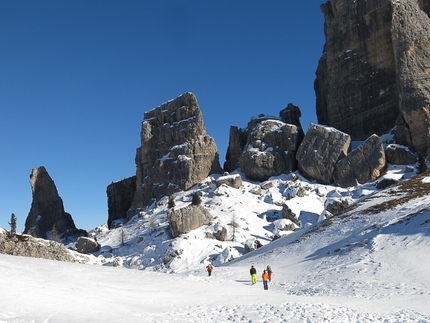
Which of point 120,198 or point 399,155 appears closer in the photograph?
point 399,155

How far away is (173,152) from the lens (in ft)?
318

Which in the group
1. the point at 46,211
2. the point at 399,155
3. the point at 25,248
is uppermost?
the point at 46,211

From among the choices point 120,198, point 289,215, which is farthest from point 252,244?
point 120,198

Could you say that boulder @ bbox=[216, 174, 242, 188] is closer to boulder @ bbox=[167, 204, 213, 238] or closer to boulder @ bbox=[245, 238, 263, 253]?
boulder @ bbox=[167, 204, 213, 238]

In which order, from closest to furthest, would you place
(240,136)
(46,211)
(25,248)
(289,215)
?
(25,248), (289,215), (240,136), (46,211)

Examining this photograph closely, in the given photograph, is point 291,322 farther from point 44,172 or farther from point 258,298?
point 44,172

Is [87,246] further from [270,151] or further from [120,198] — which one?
[270,151]

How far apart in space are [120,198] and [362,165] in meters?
75.3

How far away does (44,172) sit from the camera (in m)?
112

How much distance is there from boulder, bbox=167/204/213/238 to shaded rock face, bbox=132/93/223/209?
87.7 feet

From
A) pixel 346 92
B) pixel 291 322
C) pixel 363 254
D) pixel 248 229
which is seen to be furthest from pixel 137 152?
pixel 291 322

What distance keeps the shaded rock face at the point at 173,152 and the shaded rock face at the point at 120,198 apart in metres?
12.1

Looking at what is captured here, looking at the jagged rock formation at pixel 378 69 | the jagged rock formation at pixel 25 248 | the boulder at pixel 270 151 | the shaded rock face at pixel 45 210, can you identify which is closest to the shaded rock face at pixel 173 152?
the boulder at pixel 270 151

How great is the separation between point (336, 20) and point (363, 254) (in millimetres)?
86419
